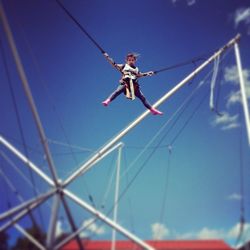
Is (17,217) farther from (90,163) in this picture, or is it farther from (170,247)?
(170,247)

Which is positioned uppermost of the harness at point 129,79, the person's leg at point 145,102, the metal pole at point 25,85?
the harness at point 129,79

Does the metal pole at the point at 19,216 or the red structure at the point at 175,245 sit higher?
the red structure at the point at 175,245

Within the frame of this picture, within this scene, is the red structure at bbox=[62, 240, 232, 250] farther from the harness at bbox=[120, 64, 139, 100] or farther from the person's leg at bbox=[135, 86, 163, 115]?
the harness at bbox=[120, 64, 139, 100]

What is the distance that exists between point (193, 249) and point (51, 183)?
545 inches

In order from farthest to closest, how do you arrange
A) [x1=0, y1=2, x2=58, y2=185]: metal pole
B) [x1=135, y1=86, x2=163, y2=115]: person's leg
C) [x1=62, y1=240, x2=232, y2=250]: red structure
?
[x1=62, y1=240, x2=232, y2=250]: red structure < [x1=135, y1=86, x2=163, y2=115]: person's leg < [x1=0, y1=2, x2=58, y2=185]: metal pole

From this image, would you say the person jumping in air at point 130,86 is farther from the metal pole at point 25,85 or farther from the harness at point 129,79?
the metal pole at point 25,85

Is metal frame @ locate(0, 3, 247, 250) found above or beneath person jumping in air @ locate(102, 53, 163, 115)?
beneath

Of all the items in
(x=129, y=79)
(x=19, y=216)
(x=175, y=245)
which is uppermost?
(x=129, y=79)

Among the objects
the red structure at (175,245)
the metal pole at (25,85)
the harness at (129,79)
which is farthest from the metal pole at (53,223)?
the red structure at (175,245)

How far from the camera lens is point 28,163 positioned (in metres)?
8.27

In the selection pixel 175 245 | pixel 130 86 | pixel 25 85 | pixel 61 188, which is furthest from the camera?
pixel 175 245

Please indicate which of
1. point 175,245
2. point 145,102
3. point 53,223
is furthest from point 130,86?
point 175,245

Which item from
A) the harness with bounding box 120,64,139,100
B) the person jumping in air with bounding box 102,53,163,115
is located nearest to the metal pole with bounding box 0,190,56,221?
the person jumping in air with bounding box 102,53,163,115

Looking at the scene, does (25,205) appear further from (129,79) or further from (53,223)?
(129,79)
